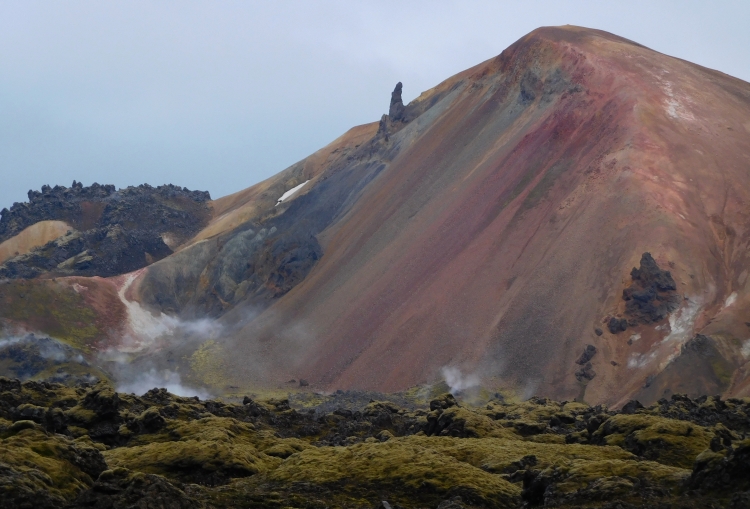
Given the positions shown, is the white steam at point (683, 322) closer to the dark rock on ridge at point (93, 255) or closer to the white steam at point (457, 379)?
the white steam at point (457, 379)

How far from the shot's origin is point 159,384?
406 feet

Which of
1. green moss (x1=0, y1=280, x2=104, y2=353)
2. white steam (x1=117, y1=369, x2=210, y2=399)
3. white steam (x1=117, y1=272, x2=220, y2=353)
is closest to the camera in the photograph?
white steam (x1=117, y1=369, x2=210, y2=399)

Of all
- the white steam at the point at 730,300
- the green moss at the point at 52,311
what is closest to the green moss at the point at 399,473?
the white steam at the point at 730,300

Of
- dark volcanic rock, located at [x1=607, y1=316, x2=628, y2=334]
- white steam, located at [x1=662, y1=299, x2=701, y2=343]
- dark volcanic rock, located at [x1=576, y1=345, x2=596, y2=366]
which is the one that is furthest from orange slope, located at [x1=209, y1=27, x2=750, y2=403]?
dark volcanic rock, located at [x1=607, y1=316, x2=628, y2=334]

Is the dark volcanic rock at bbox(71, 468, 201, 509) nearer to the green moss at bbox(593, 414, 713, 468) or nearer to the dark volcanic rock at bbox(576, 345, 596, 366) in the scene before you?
the green moss at bbox(593, 414, 713, 468)

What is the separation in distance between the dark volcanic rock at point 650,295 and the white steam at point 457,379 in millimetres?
19148

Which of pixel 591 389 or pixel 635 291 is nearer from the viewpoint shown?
pixel 591 389

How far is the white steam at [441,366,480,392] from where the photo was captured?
9694 cm

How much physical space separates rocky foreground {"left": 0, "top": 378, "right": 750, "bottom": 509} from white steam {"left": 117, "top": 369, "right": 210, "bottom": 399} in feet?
209

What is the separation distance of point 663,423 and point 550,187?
92.2 metres

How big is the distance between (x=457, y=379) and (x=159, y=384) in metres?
47.5

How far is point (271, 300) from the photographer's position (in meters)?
152

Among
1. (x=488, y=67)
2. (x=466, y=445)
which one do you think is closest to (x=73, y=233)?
(x=488, y=67)

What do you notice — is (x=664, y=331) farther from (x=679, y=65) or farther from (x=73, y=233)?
(x=73, y=233)
